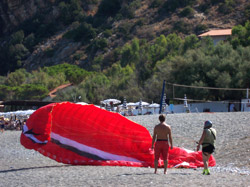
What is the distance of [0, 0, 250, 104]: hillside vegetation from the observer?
39.5m

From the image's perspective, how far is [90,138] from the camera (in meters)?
12.5

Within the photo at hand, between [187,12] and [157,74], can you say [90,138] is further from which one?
[187,12]

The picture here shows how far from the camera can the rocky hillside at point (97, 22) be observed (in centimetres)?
7556

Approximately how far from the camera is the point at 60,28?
3807 inches

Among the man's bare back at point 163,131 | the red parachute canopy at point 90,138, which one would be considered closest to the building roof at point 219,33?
the red parachute canopy at point 90,138

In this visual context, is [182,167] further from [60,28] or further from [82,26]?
[60,28]

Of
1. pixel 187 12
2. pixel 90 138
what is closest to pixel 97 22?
pixel 187 12

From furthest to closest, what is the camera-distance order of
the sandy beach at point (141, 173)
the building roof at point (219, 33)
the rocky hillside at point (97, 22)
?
the rocky hillside at point (97, 22)
the building roof at point (219, 33)
the sandy beach at point (141, 173)

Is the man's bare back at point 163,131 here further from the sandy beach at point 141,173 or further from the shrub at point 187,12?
the shrub at point 187,12

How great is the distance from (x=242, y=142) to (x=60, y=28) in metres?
84.8

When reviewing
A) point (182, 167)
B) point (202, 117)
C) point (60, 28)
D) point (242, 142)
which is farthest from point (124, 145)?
point (60, 28)

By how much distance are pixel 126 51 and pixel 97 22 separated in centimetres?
2393

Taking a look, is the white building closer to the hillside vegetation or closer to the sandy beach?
the hillside vegetation

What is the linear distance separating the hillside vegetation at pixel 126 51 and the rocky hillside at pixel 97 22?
17 cm
